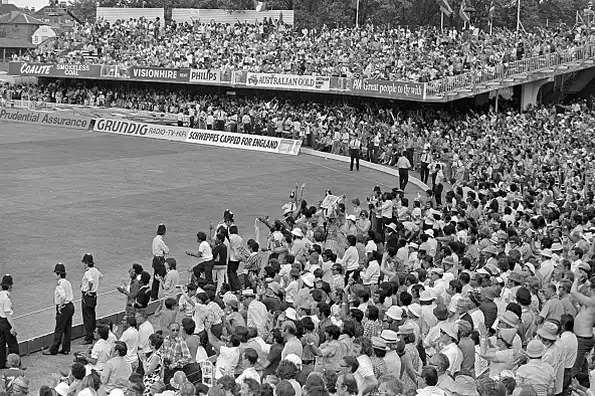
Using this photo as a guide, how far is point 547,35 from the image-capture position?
43438mm

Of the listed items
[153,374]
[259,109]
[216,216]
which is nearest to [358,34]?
[259,109]

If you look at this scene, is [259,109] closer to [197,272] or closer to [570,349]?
[197,272]

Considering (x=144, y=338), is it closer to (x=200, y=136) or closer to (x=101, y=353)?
(x=101, y=353)

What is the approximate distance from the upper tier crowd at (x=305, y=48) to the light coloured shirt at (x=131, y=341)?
99.8 feet

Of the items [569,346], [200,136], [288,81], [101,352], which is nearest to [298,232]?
Result: [101,352]

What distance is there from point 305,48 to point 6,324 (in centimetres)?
3725

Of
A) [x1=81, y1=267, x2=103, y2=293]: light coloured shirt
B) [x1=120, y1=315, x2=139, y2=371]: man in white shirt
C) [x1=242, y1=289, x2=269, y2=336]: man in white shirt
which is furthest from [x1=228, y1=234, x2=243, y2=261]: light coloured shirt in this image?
[x1=120, y1=315, x2=139, y2=371]: man in white shirt

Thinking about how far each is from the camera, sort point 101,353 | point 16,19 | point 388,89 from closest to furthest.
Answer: point 101,353, point 388,89, point 16,19

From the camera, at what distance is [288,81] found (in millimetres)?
45906

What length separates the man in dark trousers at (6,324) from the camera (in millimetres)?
13289

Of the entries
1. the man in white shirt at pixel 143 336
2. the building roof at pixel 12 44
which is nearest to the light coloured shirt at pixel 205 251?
the man in white shirt at pixel 143 336

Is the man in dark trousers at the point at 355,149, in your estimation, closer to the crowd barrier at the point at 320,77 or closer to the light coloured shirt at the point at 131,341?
the crowd barrier at the point at 320,77

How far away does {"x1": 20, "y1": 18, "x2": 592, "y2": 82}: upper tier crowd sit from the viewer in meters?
42.0

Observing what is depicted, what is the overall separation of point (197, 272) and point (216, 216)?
29.3 feet
